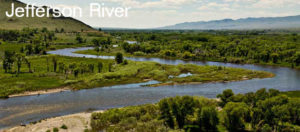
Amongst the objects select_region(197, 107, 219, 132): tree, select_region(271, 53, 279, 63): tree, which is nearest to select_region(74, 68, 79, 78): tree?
select_region(197, 107, 219, 132): tree

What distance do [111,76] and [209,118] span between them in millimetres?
56995

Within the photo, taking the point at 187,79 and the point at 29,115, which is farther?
the point at 187,79

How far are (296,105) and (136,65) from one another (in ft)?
258

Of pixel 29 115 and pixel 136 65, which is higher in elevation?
pixel 136 65

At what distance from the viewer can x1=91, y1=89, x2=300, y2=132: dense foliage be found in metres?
46.9

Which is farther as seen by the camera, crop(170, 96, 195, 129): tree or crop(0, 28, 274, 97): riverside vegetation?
crop(0, 28, 274, 97): riverside vegetation

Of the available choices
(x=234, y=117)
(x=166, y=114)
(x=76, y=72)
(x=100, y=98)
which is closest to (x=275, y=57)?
(x=234, y=117)

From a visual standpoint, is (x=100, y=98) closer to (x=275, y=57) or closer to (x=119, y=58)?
(x=119, y=58)

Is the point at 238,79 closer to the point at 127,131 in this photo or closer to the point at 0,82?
the point at 127,131

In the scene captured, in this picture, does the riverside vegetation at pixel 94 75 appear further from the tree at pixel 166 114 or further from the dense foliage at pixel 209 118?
the tree at pixel 166 114

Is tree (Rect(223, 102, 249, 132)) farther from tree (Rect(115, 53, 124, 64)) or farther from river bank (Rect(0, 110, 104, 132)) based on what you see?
tree (Rect(115, 53, 124, 64))

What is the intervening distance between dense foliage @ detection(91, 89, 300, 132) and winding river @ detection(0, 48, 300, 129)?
1587cm

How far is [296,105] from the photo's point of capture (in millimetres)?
48375

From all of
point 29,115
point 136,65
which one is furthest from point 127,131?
point 136,65
